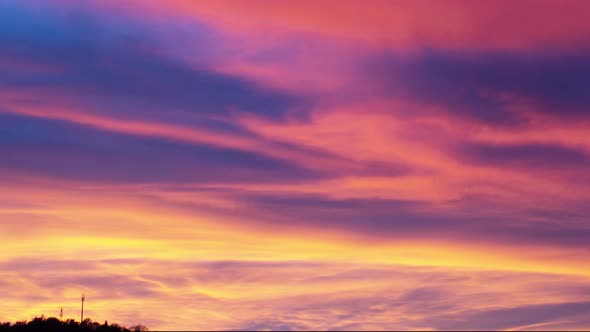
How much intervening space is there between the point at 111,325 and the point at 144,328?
408 inches

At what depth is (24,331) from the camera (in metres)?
154

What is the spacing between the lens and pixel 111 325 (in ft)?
571

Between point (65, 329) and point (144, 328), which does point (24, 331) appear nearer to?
point (65, 329)

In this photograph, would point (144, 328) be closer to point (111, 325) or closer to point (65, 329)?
point (111, 325)

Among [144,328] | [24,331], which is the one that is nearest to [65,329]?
[24,331]

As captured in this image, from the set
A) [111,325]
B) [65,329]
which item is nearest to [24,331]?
[65,329]

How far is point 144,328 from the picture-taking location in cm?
18312

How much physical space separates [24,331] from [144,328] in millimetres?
32722

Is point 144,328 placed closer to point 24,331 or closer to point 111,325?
point 111,325

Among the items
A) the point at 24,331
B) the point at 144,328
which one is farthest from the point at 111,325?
the point at 24,331

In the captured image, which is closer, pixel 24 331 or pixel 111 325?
pixel 24 331

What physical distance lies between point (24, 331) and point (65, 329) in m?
7.96

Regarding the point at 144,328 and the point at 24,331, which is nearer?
the point at 24,331

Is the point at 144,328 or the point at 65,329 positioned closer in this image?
the point at 65,329
